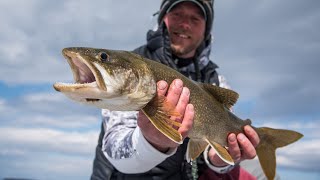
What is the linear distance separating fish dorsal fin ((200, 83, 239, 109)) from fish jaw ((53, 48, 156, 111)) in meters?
1.29

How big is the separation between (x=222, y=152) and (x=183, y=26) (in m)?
3.70

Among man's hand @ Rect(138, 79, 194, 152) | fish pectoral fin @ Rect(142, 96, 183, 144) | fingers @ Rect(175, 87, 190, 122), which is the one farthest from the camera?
fingers @ Rect(175, 87, 190, 122)

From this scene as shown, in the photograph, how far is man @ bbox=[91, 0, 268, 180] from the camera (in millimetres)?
5145

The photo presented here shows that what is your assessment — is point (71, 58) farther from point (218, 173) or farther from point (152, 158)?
point (218, 173)

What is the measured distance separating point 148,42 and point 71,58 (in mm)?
4462

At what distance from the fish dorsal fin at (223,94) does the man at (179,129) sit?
0.48 metres

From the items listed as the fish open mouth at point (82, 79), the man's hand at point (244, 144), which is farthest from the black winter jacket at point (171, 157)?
the fish open mouth at point (82, 79)

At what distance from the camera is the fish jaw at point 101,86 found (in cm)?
388

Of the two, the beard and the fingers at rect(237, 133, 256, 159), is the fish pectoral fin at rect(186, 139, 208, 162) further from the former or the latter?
the beard

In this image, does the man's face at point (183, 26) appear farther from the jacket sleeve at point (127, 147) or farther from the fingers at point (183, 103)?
the fingers at point (183, 103)

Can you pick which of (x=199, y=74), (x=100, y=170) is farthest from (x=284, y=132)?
(x=100, y=170)

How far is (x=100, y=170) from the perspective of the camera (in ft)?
24.1

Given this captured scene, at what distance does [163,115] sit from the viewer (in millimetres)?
4336

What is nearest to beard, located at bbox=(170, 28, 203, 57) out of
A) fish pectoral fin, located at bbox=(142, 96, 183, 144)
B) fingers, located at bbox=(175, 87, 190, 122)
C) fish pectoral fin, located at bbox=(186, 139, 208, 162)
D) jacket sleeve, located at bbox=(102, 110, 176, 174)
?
jacket sleeve, located at bbox=(102, 110, 176, 174)
